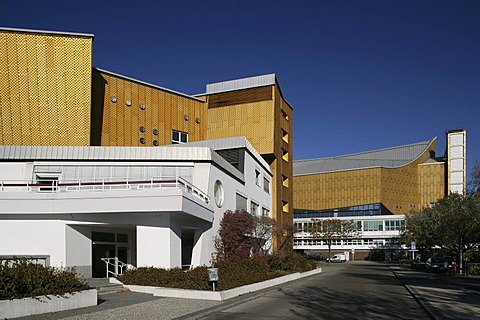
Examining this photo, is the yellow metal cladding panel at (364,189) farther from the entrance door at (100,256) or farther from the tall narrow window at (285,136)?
the entrance door at (100,256)

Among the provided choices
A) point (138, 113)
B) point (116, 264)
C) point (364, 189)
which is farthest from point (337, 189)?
point (116, 264)

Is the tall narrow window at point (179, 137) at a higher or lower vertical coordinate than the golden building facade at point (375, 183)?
higher

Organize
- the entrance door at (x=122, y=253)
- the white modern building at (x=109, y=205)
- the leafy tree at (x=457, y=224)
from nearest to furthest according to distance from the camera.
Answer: the white modern building at (x=109, y=205), the entrance door at (x=122, y=253), the leafy tree at (x=457, y=224)

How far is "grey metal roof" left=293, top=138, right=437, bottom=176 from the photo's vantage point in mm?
130000

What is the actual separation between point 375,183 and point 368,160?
2080 cm

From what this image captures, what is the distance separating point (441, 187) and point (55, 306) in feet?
398

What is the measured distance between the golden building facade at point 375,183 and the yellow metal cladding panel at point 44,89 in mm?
86269

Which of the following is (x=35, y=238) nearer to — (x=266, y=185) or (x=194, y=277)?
(x=194, y=277)

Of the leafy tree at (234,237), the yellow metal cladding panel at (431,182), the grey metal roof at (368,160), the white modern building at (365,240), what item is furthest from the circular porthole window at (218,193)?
the yellow metal cladding panel at (431,182)

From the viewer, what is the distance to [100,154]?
100ft

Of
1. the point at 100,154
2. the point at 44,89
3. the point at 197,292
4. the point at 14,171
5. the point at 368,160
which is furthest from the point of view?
the point at 368,160

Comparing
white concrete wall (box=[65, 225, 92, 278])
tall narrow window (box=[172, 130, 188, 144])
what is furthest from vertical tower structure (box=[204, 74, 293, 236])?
white concrete wall (box=[65, 225, 92, 278])

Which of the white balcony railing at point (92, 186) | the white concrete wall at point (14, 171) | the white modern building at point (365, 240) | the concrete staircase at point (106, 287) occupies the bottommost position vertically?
the white modern building at point (365, 240)

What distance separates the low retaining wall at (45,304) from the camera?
41.4 feet
